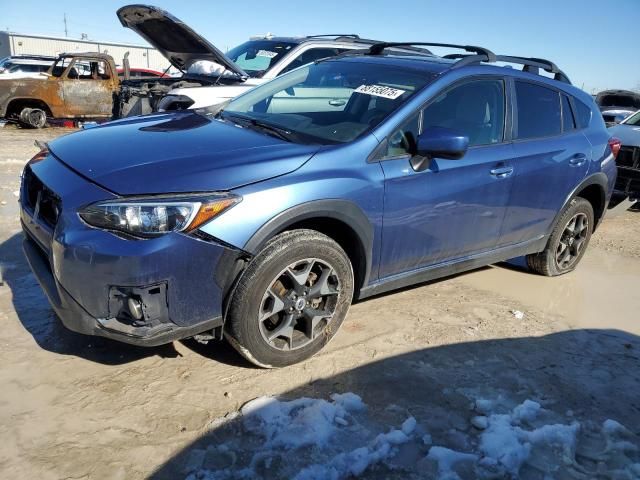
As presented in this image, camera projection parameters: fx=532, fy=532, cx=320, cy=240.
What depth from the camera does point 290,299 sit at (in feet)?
9.55

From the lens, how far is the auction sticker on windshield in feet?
11.1

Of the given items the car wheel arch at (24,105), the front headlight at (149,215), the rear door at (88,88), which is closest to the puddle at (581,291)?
the front headlight at (149,215)

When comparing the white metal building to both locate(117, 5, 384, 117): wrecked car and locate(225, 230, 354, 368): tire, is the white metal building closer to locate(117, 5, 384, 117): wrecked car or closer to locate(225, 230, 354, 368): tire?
locate(117, 5, 384, 117): wrecked car

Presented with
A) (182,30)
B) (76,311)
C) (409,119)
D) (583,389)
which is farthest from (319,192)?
(182,30)

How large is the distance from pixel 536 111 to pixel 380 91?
56.4 inches

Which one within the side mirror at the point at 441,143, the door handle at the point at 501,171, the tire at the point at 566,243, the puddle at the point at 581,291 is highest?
the side mirror at the point at 441,143

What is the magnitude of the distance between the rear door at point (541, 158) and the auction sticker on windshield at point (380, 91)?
1.06 m

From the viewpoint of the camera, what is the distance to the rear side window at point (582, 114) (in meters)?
4.53

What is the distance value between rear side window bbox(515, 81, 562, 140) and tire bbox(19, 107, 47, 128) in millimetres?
12218

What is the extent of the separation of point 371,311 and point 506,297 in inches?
50.4

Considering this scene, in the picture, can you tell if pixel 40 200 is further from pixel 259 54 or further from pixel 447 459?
pixel 259 54

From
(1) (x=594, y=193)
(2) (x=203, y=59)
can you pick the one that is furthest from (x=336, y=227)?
(2) (x=203, y=59)

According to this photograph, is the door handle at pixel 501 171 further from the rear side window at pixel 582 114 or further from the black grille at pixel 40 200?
the black grille at pixel 40 200

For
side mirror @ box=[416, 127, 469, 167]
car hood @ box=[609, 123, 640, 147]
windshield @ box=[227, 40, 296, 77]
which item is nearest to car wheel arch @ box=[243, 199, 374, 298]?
side mirror @ box=[416, 127, 469, 167]
